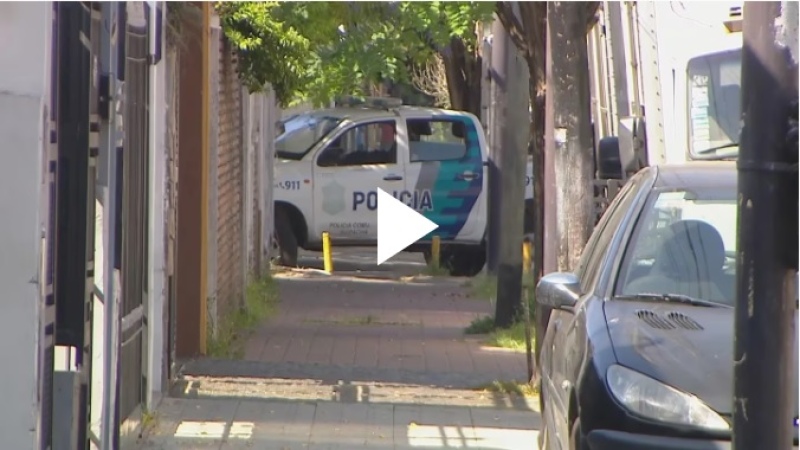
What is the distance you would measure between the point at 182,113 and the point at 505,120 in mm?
4096

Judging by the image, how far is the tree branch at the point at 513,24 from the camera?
9820mm

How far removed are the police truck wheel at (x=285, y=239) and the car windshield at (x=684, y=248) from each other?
1204 cm

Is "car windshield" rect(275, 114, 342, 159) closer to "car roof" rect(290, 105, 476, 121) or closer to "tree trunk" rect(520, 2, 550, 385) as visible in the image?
"car roof" rect(290, 105, 476, 121)

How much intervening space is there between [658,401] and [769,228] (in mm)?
1451

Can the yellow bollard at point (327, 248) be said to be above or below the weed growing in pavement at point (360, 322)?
above

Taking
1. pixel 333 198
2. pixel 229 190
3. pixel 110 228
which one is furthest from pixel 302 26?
pixel 110 228

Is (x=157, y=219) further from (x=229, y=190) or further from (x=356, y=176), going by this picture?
(x=356, y=176)

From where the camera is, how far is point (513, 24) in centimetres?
988

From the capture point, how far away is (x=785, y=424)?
3432 millimetres

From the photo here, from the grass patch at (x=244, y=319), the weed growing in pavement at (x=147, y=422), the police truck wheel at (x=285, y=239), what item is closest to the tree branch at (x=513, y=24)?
the grass patch at (x=244, y=319)

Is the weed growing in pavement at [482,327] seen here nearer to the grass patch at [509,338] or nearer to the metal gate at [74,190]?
the grass patch at [509,338]

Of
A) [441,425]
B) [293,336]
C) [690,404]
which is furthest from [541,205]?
[690,404]

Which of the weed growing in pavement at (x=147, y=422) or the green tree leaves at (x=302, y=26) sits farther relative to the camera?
the green tree leaves at (x=302, y=26)

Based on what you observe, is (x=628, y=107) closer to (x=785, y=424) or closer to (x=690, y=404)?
(x=690, y=404)
